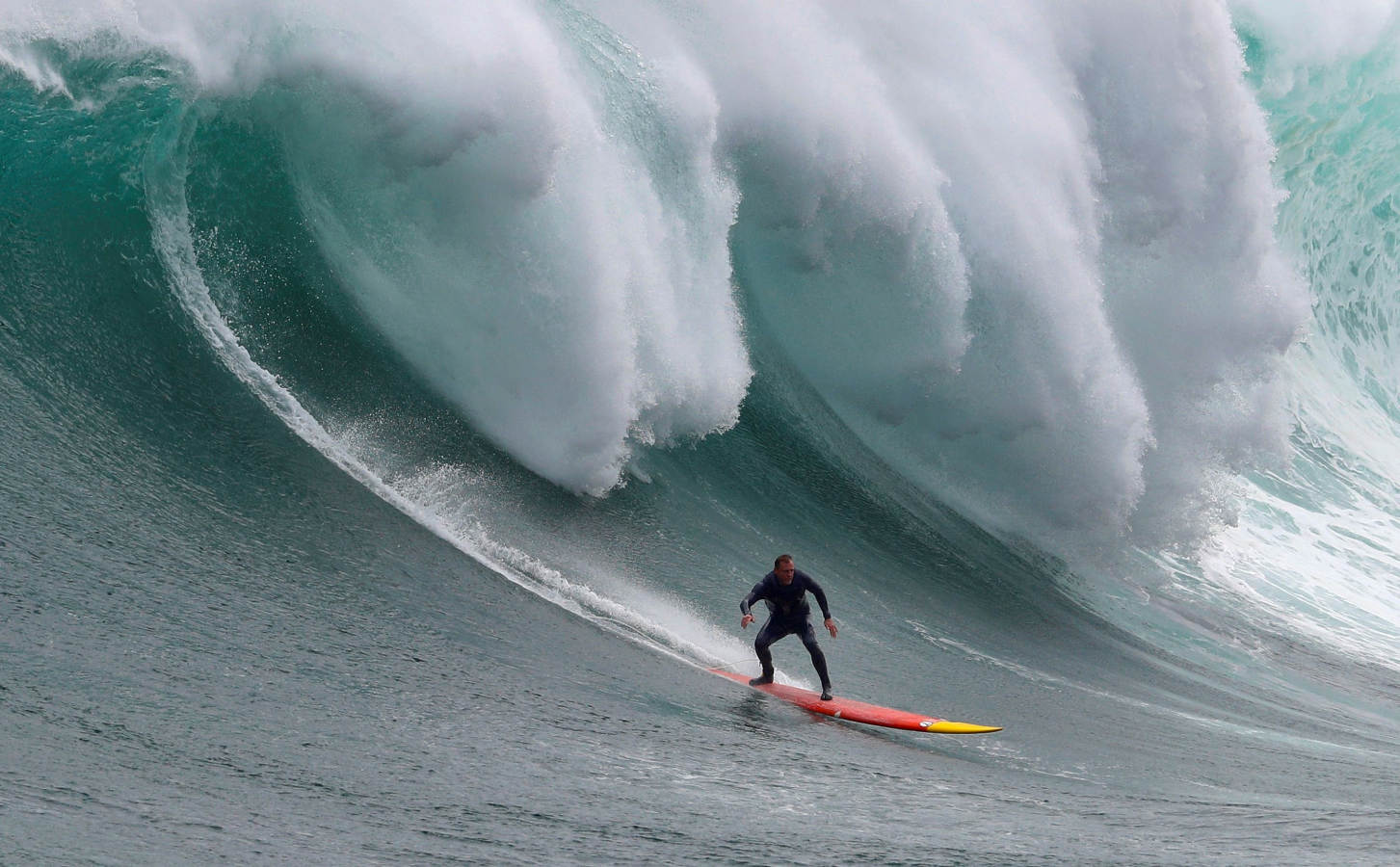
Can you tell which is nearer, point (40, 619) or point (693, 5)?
point (40, 619)

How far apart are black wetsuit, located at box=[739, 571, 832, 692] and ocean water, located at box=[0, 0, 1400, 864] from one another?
34 centimetres

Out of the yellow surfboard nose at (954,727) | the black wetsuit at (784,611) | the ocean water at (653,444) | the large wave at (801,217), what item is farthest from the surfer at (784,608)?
the large wave at (801,217)

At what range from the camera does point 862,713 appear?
6.36 m

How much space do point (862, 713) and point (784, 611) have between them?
2.15ft

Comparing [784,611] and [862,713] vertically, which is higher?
[784,611]

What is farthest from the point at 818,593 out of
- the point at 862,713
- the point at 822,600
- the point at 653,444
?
the point at 653,444

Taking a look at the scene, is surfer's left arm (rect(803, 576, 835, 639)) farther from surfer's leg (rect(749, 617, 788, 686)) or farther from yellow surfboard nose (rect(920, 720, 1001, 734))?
yellow surfboard nose (rect(920, 720, 1001, 734))

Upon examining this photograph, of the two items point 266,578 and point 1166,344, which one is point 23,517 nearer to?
point 266,578

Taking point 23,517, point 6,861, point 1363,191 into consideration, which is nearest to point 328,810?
point 6,861

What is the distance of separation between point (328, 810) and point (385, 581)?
7.97 feet

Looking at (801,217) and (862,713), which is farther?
(801,217)

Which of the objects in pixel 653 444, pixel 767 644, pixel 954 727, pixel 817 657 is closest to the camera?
pixel 954 727

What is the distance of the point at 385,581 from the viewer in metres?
6.23

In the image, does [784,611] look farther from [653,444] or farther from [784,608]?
[653,444]
